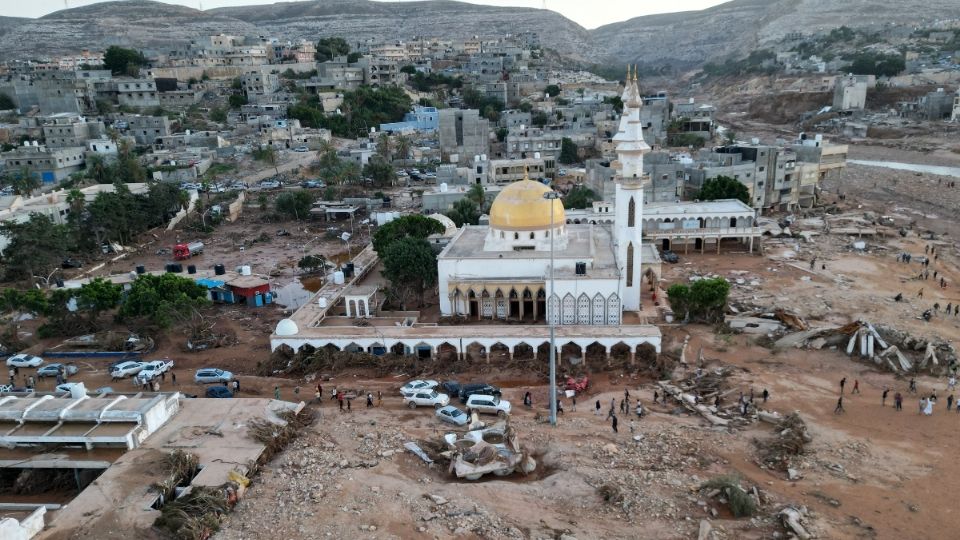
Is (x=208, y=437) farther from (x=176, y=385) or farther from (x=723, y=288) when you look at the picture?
(x=723, y=288)

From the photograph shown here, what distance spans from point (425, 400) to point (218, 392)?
8.29 meters

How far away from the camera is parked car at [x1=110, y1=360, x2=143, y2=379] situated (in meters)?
27.1

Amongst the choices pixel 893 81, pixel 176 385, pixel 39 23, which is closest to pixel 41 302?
pixel 176 385

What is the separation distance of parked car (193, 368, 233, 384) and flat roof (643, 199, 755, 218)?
29.8 m

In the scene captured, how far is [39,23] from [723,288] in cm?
20633

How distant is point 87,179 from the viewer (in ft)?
193

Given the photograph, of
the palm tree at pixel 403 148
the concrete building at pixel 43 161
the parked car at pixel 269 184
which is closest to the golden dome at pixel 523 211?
the parked car at pixel 269 184

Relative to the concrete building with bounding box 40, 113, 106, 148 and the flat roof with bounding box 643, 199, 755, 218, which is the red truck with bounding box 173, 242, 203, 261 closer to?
the concrete building with bounding box 40, 113, 106, 148

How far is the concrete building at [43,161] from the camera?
197 ft

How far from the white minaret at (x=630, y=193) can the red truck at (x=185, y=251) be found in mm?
31941

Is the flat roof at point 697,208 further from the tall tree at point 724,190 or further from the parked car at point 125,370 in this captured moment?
the parked car at point 125,370

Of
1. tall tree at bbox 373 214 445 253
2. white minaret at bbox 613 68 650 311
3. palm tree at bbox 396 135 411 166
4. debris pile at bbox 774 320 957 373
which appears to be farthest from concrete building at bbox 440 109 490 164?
debris pile at bbox 774 320 957 373

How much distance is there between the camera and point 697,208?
45938mm

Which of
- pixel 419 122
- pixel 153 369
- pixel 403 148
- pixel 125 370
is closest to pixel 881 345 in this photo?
pixel 153 369
